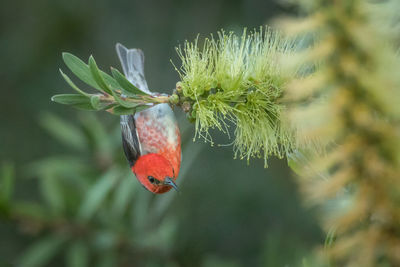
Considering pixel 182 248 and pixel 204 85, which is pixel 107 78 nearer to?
pixel 204 85

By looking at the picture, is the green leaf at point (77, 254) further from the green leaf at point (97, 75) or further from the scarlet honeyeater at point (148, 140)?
the green leaf at point (97, 75)

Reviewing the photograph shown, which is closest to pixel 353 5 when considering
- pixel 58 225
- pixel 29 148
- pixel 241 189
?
pixel 58 225

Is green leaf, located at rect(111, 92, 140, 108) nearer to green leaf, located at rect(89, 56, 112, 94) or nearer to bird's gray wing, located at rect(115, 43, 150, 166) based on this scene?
green leaf, located at rect(89, 56, 112, 94)

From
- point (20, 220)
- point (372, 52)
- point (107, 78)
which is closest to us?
point (372, 52)

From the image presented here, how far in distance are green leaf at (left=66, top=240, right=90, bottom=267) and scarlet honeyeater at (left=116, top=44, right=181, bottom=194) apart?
487mm

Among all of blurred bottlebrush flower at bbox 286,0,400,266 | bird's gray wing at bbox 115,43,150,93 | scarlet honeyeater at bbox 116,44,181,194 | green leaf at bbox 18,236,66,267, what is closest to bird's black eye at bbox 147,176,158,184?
scarlet honeyeater at bbox 116,44,181,194

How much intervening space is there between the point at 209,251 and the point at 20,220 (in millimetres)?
1035

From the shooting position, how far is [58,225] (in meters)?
2.44

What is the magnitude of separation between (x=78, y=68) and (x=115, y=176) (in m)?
1.14

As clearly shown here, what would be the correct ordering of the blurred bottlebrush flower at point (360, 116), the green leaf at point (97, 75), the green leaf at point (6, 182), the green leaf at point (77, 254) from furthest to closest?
the green leaf at point (77, 254), the green leaf at point (6, 182), the green leaf at point (97, 75), the blurred bottlebrush flower at point (360, 116)

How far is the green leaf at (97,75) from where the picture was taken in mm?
1211

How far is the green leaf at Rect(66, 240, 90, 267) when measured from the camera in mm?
2360

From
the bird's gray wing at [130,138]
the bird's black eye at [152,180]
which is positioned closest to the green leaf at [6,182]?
the bird's gray wing at [130,138]

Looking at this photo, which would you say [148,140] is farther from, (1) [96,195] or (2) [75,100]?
(2) [75,100]
